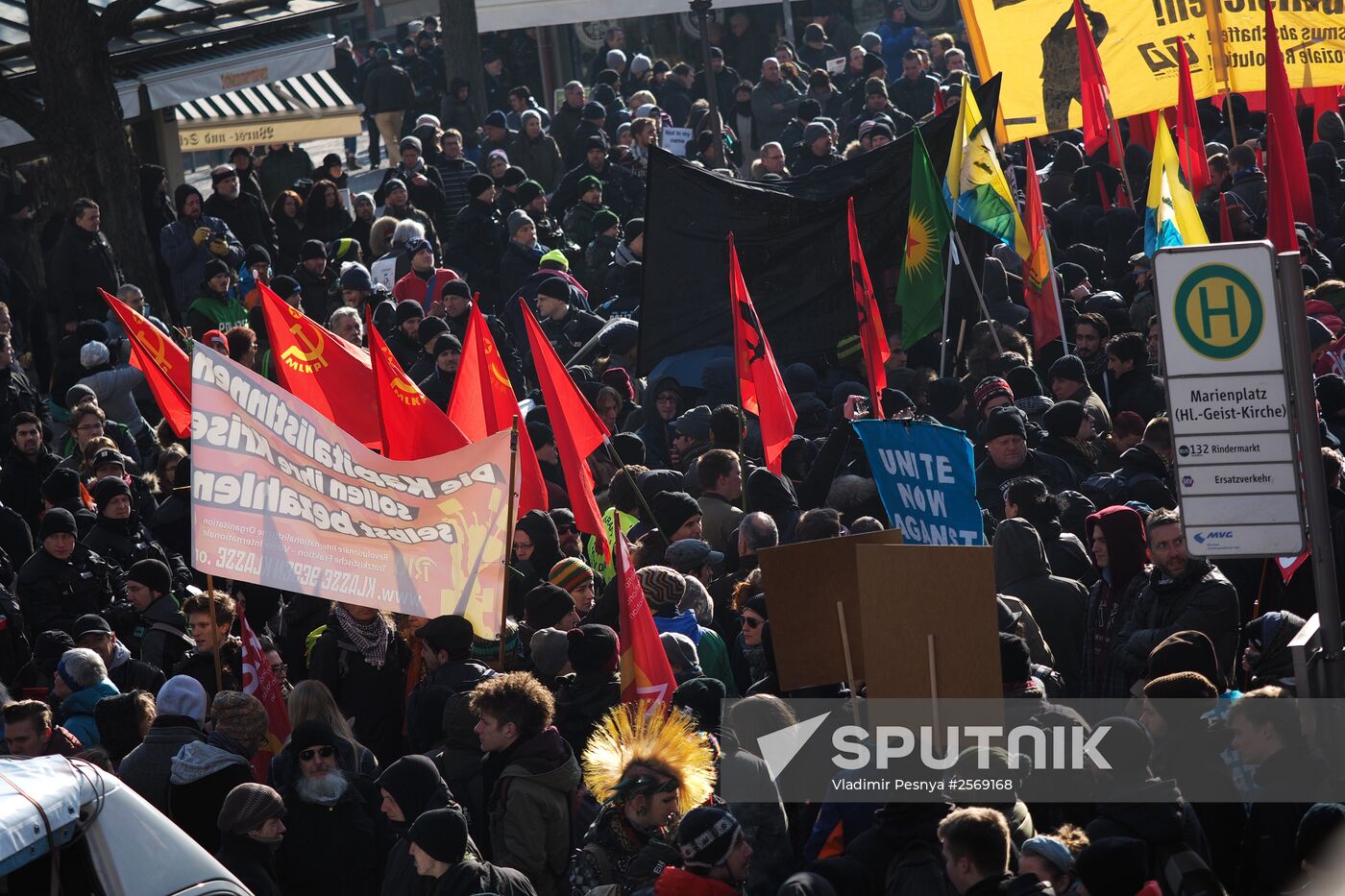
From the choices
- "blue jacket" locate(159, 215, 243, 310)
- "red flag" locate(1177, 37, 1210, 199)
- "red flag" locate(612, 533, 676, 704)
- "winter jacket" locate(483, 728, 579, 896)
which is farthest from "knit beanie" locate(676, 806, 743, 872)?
"blue jacket" locate(159, 215, 243, 310)

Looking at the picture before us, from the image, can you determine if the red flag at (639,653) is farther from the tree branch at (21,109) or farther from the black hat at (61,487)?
the tree branch at (21,109)

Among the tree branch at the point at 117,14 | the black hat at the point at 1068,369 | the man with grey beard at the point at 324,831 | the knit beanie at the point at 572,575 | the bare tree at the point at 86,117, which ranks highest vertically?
the tree branch at the point at 117,14

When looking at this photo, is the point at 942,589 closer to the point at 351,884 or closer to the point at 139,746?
the point at 351,884

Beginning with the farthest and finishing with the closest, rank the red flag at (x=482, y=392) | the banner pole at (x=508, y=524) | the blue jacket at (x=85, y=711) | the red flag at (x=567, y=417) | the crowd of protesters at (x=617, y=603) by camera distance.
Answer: the red flag at (x=482, y=392) → the red flag at (x=567, y=417) → the blue jacket at (x=85, y=711) → the banner pole at (x=508, y=524) → the crowd of protesters at (x=617, y=603)

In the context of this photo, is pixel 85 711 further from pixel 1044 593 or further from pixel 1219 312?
pixel 1219 312

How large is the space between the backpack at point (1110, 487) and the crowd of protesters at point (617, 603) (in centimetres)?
3

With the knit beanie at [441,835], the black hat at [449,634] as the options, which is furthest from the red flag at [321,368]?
the knit beanie at [441,835]

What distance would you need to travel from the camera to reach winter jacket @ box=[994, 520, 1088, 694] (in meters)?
7.17

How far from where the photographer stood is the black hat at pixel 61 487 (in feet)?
30.8

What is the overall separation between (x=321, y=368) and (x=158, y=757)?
3035 millimetres

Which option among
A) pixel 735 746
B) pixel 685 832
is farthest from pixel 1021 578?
pixel 685 832

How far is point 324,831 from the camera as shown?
20.3 feet

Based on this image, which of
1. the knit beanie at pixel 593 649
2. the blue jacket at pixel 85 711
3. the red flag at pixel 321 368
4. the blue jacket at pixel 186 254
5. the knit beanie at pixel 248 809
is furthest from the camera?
the blue jacket at pixel 186 254

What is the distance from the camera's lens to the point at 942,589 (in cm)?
555
